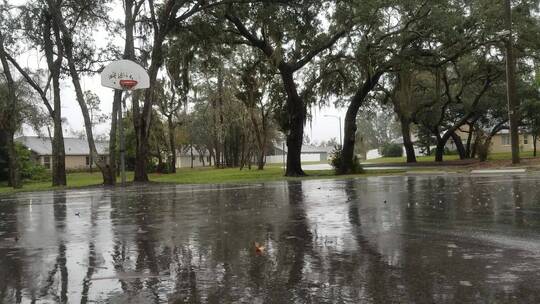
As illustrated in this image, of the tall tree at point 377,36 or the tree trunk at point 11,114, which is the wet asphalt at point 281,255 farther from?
the tree trunk at point 11,114

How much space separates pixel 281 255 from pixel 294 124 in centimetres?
2678

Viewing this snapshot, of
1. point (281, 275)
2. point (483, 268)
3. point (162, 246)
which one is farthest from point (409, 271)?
point (162, 246)

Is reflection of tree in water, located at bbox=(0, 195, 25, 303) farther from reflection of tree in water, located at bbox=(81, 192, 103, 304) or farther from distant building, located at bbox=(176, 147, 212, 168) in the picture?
distant building, located at bbox=(176, 147, 212, 168)

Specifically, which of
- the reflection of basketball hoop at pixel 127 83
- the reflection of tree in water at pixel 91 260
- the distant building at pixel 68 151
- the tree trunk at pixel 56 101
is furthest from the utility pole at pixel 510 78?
the distant building at pixel 68 151

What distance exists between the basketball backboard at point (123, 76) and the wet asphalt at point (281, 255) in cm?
1346

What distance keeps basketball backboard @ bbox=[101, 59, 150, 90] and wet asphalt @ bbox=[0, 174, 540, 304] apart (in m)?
13.5

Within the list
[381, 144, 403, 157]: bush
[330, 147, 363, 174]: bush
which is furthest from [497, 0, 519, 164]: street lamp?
[381, 144, 403, 157]: bush

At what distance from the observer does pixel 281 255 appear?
611cm

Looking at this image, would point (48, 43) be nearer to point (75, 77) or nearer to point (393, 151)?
point (75, 77)

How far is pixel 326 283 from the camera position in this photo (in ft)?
15.8

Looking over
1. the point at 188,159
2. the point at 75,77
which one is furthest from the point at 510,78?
the point at 188,159

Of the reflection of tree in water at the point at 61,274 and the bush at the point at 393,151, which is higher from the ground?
the bush at the point at 393,151

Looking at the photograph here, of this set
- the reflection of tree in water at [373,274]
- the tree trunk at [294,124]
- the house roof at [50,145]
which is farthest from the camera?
the house roof at [50,145]

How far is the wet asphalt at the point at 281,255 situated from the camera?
14.9 ft
